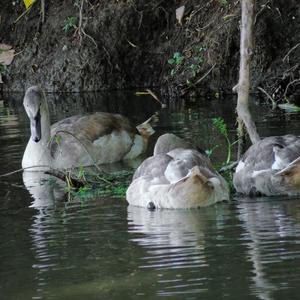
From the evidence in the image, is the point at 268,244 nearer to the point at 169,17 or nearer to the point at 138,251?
the point at 138,251

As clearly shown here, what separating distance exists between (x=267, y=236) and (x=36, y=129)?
17.7 ft

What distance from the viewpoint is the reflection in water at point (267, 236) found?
6.09 metres

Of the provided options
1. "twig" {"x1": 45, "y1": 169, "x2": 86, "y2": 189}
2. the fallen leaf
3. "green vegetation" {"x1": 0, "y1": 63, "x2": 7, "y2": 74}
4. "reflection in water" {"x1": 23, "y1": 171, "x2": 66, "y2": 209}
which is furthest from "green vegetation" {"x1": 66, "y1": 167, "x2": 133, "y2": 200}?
"green vegetation" {"x1": 0, "y1": 63, "x2": 7, "y2": 74}

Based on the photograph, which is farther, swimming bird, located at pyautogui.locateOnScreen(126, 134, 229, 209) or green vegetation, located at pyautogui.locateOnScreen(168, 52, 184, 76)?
green vegetation, located at pyautogui.locateOnScreen(168, 52, 184, 76)

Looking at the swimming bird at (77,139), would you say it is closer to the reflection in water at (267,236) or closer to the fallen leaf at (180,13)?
the reflection in water at (267,236)

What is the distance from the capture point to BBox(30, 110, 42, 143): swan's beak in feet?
39.5

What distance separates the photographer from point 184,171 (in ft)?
28.9

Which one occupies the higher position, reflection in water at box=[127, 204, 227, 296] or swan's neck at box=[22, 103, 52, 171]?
swan's neck at box=[22, 103, 52, 171]

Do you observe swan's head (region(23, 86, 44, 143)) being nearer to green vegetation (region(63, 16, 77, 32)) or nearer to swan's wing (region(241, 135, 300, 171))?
swan's wing (region(241, 135, 300, 171))

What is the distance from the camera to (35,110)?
12367 mm

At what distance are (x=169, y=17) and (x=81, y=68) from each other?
2130 mm

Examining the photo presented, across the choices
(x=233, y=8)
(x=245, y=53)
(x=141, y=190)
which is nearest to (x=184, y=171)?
(x=141, y=190)

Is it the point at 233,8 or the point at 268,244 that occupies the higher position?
the point at 233,8

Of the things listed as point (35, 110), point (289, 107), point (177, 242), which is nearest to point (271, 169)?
point (177, 242)
